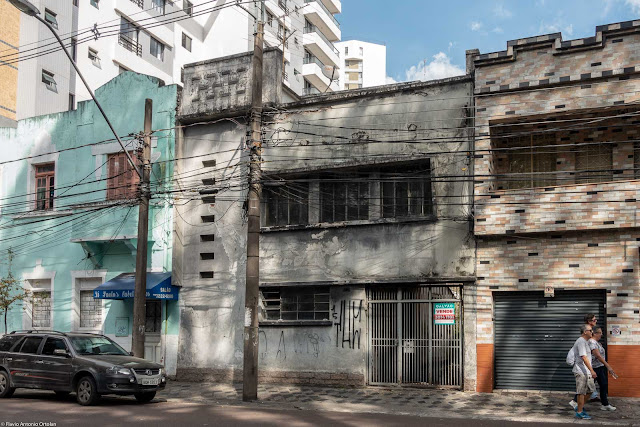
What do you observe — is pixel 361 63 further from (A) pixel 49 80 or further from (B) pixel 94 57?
(A) pixel 49 80

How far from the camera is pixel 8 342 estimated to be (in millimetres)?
16250

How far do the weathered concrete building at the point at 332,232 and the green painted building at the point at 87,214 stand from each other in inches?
26.7

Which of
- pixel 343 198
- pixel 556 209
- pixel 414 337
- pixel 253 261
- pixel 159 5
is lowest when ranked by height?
pixel 414 337

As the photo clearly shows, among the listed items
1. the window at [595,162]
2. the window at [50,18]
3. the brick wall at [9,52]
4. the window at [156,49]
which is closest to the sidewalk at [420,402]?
the window at [595,162]

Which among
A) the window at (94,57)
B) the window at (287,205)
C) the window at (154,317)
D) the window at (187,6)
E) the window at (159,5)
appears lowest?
the window at (154,317)

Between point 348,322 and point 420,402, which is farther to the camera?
point 348,322

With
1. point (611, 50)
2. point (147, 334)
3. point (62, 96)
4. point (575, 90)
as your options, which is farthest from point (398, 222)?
point (62, 96)

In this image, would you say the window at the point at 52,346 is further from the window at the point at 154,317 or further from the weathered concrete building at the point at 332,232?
the window at the point at 154,317

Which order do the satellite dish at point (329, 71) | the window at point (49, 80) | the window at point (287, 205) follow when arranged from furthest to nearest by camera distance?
the window at point (49, 80)
the satellite dish at point (329, 71)
the window at point (287, 205)

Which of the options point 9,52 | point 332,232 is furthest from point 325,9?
point 332,232

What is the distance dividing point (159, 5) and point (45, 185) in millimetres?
22086

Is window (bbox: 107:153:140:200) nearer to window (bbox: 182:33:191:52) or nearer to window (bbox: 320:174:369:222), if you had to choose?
window (bbox: 320:174:369:222)

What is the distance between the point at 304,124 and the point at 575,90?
6971 millimetres

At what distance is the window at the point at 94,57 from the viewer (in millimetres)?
37684
